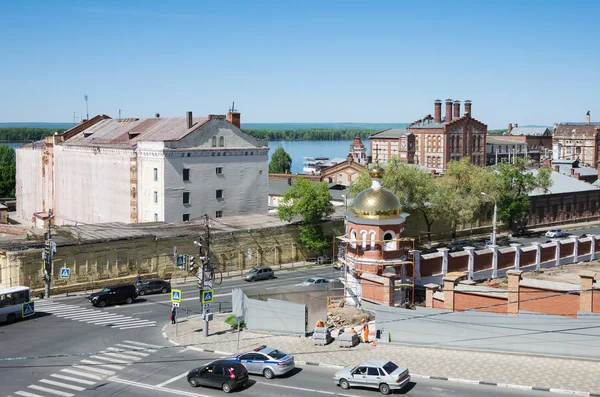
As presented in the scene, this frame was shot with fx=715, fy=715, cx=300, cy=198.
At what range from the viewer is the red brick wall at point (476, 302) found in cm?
3409

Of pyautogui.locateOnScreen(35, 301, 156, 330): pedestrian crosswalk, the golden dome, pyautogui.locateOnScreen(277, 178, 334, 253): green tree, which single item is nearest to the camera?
the golden dome

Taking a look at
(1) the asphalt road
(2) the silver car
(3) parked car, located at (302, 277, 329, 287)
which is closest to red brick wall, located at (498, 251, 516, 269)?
(3) parked car, located at (302, 277, 329, 287)

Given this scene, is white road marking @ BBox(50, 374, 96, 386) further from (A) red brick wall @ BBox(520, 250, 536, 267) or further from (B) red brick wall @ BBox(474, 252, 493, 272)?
(A) red brick wall @ BBox(520, 250, 536, 267)

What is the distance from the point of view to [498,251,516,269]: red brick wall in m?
43.1

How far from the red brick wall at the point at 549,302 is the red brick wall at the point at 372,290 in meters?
7.23

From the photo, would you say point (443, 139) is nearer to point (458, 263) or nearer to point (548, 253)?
point (548, 253)

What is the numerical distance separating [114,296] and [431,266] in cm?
2183

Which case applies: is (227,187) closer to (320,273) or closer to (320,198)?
(320,198)

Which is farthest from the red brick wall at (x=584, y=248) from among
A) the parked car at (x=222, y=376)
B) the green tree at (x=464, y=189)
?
the parked car at (x=222, y=376)

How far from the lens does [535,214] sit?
85750mm

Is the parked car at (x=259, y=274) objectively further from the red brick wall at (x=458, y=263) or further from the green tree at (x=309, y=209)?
the red brick wall at (x=458, y=263)

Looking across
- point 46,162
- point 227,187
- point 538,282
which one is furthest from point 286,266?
point 46,162

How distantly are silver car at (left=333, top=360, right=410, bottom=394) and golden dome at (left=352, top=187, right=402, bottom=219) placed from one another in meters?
10.7

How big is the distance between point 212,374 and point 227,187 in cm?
4482
